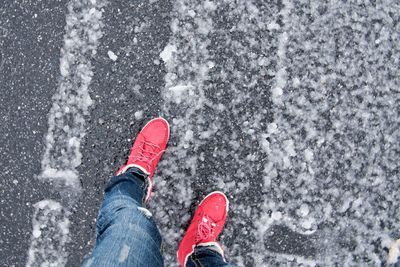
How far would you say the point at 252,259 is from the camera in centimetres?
203

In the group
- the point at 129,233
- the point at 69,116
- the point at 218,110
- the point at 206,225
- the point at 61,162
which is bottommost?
the point at 129,233

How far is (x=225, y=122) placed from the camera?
203cm

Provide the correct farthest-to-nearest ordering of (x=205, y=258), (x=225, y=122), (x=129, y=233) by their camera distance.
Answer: (x=225, y=122) → (x=205, y=258) → (x=129, y=233)

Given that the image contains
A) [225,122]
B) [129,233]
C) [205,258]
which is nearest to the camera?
[129,233]

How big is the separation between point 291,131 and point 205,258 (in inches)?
26.7

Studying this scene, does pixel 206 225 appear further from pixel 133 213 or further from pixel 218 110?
pixel 218 110

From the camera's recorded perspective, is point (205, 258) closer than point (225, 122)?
Yes

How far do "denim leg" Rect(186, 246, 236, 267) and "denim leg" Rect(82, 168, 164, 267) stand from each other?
0.20 m

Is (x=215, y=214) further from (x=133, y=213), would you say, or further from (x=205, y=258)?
(x=133, y=213)

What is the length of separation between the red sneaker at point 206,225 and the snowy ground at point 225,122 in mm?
43

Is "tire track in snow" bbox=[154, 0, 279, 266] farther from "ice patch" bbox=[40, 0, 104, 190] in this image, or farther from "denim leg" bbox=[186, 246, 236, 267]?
"ice patch" bbox=[40, 0, 104, 190]

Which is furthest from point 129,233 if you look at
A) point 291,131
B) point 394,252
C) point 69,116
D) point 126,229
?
point 394,252

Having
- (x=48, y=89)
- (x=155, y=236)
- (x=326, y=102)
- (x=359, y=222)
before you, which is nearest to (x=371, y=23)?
(x=326, y=102)

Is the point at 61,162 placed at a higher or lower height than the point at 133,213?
higher
